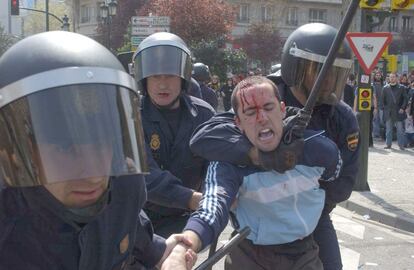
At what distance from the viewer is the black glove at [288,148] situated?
2338 mm

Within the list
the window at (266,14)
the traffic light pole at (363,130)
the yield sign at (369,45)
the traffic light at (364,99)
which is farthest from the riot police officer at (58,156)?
the window at (266,14)

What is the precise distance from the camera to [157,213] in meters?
3.27

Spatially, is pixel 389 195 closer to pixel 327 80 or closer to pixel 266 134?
pixel 327 80

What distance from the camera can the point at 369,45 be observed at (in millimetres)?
8703

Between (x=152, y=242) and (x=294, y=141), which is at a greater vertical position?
(x=294, y=141)

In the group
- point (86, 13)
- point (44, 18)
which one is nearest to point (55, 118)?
point (86, 13)

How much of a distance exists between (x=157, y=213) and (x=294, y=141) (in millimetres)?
1143

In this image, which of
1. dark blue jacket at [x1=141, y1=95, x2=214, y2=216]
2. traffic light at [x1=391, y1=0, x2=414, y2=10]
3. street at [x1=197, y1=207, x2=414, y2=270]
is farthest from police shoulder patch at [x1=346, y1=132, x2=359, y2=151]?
traffic light at [x1=391, y1=0, x2=414, y2=10]

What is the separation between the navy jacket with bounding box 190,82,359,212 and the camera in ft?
8.14

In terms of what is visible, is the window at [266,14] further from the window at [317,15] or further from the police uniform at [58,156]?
the police uniform at [58,156]

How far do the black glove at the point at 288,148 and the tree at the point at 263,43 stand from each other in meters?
43.3

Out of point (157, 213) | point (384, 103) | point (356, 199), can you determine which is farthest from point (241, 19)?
point (157, 213)

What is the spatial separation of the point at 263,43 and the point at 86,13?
821 inches

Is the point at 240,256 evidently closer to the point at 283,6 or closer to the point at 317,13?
the point at 283,6
